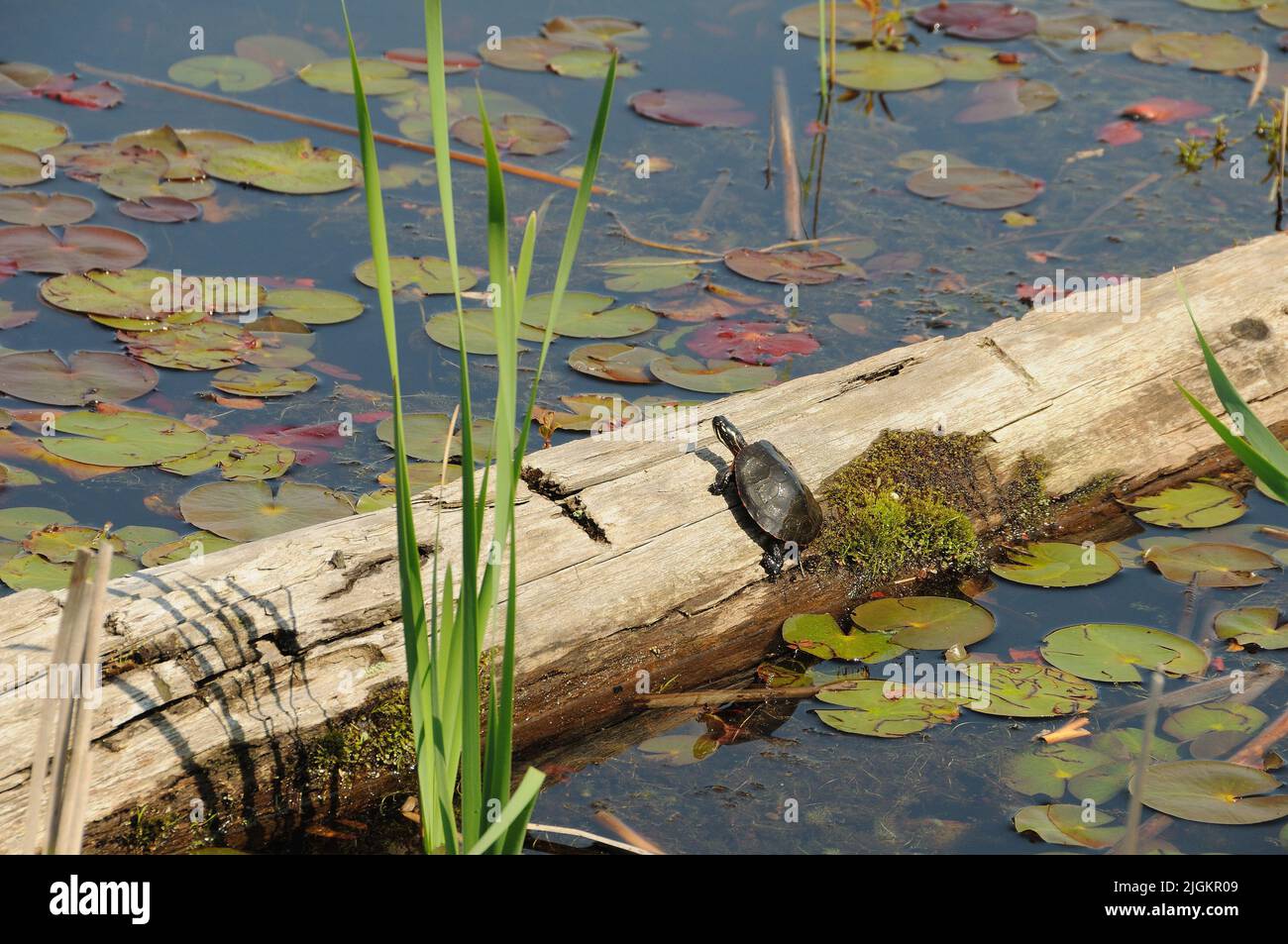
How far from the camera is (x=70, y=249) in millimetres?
4699

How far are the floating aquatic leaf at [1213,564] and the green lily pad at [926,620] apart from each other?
572mm

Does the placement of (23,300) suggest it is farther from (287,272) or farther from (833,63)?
(833,63)

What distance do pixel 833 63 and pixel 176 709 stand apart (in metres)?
5.28

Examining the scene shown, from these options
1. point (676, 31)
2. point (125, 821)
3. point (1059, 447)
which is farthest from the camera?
point (676, 31)

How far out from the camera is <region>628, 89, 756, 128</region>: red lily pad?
6.28m

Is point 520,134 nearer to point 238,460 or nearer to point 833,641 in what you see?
point 238,460

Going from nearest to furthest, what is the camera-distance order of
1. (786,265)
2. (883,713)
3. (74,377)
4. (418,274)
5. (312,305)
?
(883,713) → (74,377) → (312,305) → (418,274) → (786,265)

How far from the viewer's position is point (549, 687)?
9.66ft

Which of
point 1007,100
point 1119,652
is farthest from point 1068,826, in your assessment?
point 1007,100

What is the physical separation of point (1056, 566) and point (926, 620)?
0.47 meters

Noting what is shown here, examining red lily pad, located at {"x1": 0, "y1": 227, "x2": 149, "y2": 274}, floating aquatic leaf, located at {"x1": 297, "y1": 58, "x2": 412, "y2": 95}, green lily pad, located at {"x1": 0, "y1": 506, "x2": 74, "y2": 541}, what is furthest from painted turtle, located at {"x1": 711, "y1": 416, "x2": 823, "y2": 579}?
floating aquatic leaf, located at {"x1": 297, "y1": 58, "x2": 412, "y2": 95}

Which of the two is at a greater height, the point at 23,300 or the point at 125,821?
the point at 23,300

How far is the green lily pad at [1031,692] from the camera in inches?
120
